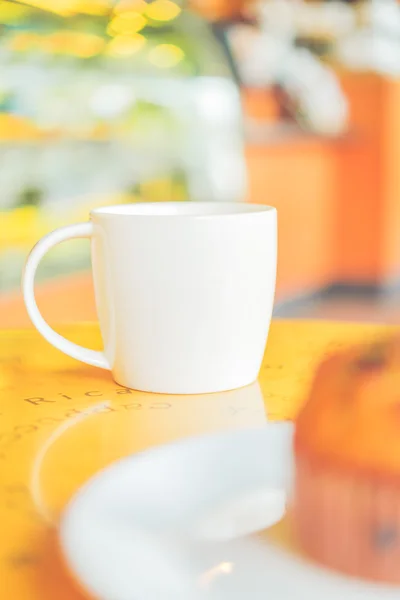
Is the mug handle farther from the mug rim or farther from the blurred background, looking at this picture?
the blurred background

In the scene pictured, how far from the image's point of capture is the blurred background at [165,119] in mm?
1488

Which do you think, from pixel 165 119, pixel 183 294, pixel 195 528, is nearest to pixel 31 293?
pixel 183 294

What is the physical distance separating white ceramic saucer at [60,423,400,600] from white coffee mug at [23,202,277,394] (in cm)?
12

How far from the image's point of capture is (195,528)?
254 mm

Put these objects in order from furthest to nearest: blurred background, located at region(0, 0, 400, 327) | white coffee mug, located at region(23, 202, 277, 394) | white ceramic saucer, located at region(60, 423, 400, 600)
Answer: blurred background, located at region(0, 0, 400, 327) < white coffee mug, located at region(23, 202, 277, 394) < white ceramic saucer, located at region(60, 423, 400, 600)

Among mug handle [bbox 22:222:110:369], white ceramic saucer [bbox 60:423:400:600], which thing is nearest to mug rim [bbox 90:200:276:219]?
mug handle [bbox 22:222:110:369]

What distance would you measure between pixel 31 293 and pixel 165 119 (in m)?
1.35

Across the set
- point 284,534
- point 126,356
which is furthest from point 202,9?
point 284,534

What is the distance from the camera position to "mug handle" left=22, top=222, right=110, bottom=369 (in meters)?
0.45

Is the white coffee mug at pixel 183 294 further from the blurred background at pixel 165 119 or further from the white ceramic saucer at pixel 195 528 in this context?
the blurred background at pixel 165 119

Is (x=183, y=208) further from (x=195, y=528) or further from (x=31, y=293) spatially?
(x=195, y=528)

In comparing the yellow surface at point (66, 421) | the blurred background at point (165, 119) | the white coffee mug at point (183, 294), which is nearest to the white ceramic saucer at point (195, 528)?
the yellow surface at point (66, 421)

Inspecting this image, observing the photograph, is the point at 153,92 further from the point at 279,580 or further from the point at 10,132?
the point at 279,580

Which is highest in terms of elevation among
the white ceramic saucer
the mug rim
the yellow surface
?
the mug rim
